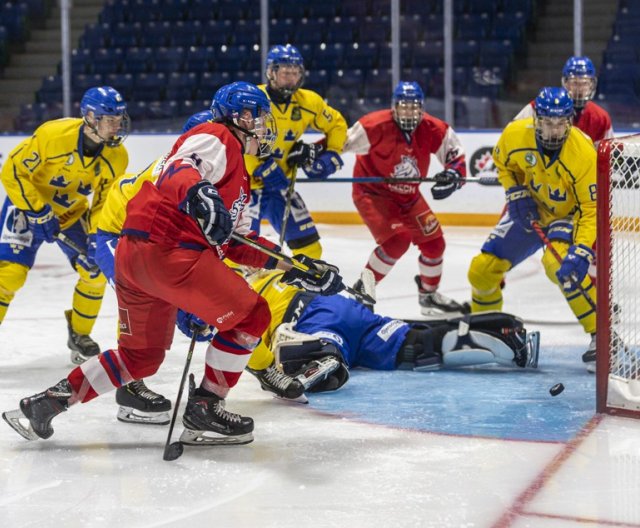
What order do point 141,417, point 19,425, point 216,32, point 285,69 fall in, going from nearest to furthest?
1. point 19,425
2. point 141,417
3. point 285,69
4. point 216,32

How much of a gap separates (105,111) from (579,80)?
220cm

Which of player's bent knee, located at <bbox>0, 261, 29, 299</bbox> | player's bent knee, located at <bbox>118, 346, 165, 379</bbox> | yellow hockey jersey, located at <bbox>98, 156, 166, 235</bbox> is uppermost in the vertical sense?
yellow hockey jersey, located at <bbox>98, 156, 166, 235</bbox>

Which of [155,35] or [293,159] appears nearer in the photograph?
[293,159]

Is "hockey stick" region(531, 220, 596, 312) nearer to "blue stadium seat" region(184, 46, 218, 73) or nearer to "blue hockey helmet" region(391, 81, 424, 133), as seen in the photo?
"blue hockey helmet" region(391, 81, 424, 133)

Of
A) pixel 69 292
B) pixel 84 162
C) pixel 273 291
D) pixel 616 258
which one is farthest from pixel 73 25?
pixel 616 258

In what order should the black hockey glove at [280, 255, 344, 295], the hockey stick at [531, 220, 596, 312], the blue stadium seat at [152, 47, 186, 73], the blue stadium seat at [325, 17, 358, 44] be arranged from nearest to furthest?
the black hockey glove at [280, 255, 344, 295] < the hockey stick at [531, 220, 596, 312] < the blue stadium seat at [325, 17, 358, 44] < the blue stadium seat at [152, 47, 186, 73]

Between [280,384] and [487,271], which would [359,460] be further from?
[487,271]

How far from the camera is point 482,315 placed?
3855 millimetres

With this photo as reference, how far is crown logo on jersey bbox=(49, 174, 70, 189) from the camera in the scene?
163 inches

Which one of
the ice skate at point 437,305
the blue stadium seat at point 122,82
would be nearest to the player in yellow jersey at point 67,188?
the ice skate at point 437,305

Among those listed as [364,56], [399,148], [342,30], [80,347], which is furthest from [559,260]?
[342,30]

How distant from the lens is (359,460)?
9.66ft

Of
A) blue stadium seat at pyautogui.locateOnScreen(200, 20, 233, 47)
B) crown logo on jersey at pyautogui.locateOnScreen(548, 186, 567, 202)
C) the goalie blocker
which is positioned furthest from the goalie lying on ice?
blue stadium seat at pyautogui.locateOnScreen(200, 20, 233, 47)

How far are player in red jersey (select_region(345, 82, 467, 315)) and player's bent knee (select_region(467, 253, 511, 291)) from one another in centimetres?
67
